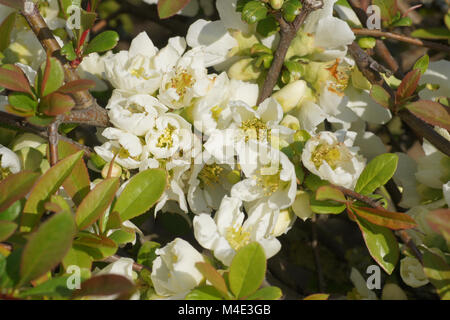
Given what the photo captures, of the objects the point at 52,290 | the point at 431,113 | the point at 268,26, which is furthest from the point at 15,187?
the point at 431,113

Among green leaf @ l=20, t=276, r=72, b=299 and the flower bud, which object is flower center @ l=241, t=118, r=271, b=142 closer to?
the flower bud

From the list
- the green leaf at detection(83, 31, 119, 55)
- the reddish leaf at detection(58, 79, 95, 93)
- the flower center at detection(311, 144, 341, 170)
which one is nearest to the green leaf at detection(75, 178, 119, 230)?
Result: the reddish leaf at detection(58, 79, 95, 93)

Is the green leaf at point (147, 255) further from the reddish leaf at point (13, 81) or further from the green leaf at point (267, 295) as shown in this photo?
the reddish leaf at point (13, 81)

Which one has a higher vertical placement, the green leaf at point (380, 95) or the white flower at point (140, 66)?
the white flower at point (140, 66)

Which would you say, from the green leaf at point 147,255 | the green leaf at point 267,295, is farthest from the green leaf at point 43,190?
the green leaf at point 267,295

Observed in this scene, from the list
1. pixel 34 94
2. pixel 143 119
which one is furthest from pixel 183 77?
pixel 34 94
